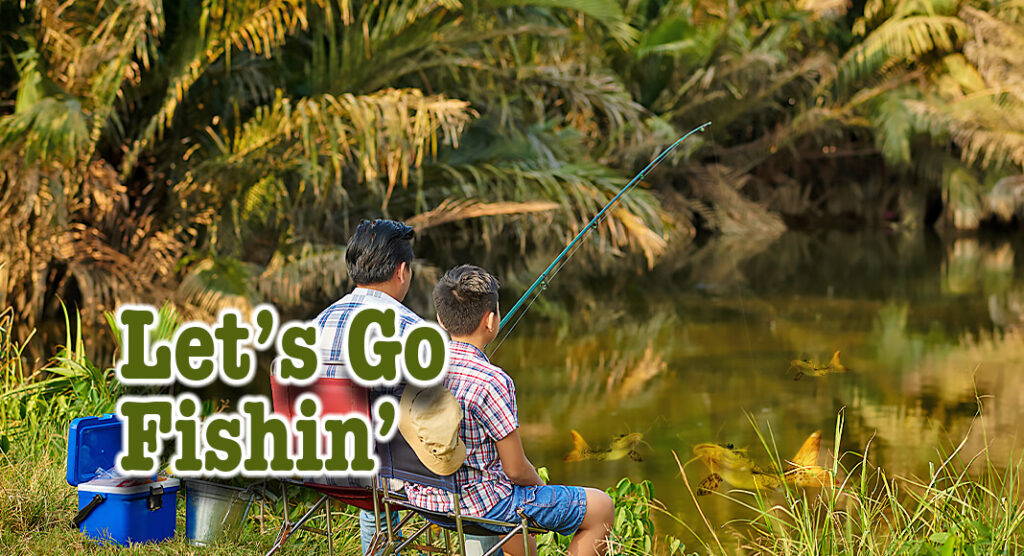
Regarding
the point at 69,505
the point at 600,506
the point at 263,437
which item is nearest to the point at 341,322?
the point at 263,437

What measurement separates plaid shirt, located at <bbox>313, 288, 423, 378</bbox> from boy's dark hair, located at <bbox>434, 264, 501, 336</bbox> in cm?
11

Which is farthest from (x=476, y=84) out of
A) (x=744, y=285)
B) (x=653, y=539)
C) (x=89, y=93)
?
(x=653, y=539)

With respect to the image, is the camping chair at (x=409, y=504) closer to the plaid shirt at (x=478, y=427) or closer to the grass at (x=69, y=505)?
the plaid shirt at (x=478, y=427)

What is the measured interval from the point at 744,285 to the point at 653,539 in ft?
33.1

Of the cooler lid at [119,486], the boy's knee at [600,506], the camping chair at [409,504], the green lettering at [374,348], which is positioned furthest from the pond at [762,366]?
the cooler lid at [119,486]

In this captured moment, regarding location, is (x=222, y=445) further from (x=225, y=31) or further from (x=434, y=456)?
(x=225, y=31)

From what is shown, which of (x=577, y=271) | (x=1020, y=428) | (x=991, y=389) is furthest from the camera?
(x=577, y=271)

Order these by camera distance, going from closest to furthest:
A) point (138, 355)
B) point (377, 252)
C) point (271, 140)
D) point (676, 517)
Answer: point (377, 252), point (138, 355), point (676, 517), point (271, 140)

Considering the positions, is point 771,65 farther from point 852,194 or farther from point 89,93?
point 89,93

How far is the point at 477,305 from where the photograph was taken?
305cm

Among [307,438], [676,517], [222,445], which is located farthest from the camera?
[676,517]

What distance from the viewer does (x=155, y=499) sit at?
3.65 m

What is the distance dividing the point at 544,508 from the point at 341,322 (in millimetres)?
778

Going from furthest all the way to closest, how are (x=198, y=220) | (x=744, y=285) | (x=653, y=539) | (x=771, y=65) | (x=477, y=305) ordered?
(x=771, y=65) → (x=744, y=285) → (x=198, y=220) → (x=653, y=539) → (x=477, y=305)
